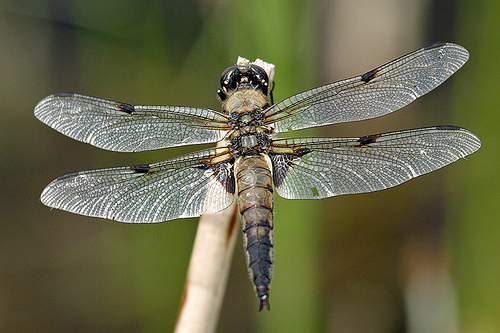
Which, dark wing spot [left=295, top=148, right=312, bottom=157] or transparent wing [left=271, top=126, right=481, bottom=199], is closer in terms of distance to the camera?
transparent wing [left=271, top=126, right=481, bottom=199]

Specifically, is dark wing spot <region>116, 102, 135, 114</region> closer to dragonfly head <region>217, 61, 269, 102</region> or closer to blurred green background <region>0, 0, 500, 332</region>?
dragonfly head <region>217, 61, 269, 102</region>

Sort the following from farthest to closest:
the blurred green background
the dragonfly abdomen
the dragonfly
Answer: the blurred green background → the dragonfly → the dragonfly abdomen

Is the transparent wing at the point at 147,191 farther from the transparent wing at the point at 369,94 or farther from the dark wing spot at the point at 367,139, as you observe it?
the dark wing spot at the point at 367,139

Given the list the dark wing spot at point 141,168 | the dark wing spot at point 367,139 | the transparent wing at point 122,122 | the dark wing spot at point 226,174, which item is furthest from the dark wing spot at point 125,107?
the dark wing spot at point 367,139

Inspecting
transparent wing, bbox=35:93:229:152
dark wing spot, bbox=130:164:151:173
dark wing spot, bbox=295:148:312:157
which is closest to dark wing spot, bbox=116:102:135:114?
transparent wing, bbox=35:93:229:152

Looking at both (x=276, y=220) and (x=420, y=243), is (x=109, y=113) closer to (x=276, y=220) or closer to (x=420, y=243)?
(x=276, y=220)

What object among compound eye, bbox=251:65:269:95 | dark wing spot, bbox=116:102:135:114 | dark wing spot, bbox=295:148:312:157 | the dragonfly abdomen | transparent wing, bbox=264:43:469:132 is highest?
compound eye, bbox=251:65:269:95

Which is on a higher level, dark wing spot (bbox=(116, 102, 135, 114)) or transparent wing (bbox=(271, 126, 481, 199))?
dark wing spot (bbox=(116, 102, 135, 114))

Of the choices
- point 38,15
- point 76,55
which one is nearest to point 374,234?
point 76,55
